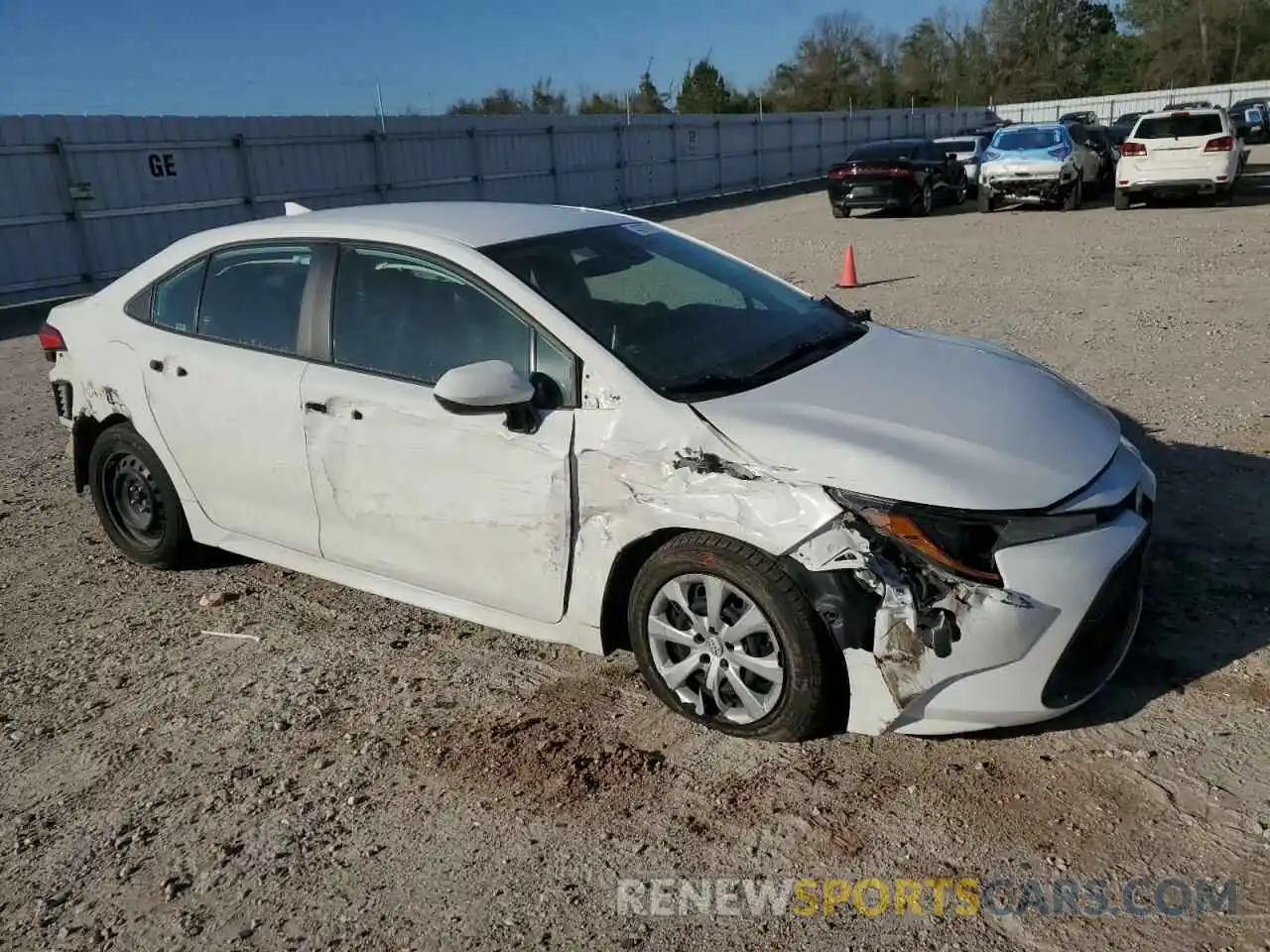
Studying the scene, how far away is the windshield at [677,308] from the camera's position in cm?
351

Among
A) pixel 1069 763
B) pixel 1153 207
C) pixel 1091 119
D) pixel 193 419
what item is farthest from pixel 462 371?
pixel 1091 119

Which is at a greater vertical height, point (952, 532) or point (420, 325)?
point (420, 325)

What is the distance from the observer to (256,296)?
4.26 meters

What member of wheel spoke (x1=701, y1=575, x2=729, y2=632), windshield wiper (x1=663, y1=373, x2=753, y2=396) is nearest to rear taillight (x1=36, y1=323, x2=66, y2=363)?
windshield wiper (x1=663, y1=373, x2=753, y2=396)

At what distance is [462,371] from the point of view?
3350 mm

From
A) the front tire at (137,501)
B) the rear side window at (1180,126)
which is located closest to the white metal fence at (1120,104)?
the rear side window at (1180,126)

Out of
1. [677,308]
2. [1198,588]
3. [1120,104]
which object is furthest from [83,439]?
[1120,104]

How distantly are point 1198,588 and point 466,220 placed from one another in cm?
325

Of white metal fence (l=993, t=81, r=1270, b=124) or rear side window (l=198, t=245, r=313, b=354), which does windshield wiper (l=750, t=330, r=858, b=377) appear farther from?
white metal fence (l=993, t=81, r=1270, b=124)

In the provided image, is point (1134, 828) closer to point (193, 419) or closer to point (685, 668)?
point (685, 668)

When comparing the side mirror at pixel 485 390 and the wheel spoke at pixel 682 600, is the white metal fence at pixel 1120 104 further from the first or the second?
the wheel spoke at pixel 682 600

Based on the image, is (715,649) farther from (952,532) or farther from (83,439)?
(83,439)

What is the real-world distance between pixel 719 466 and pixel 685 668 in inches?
26.9

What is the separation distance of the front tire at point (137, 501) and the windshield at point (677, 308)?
207 centimetres
